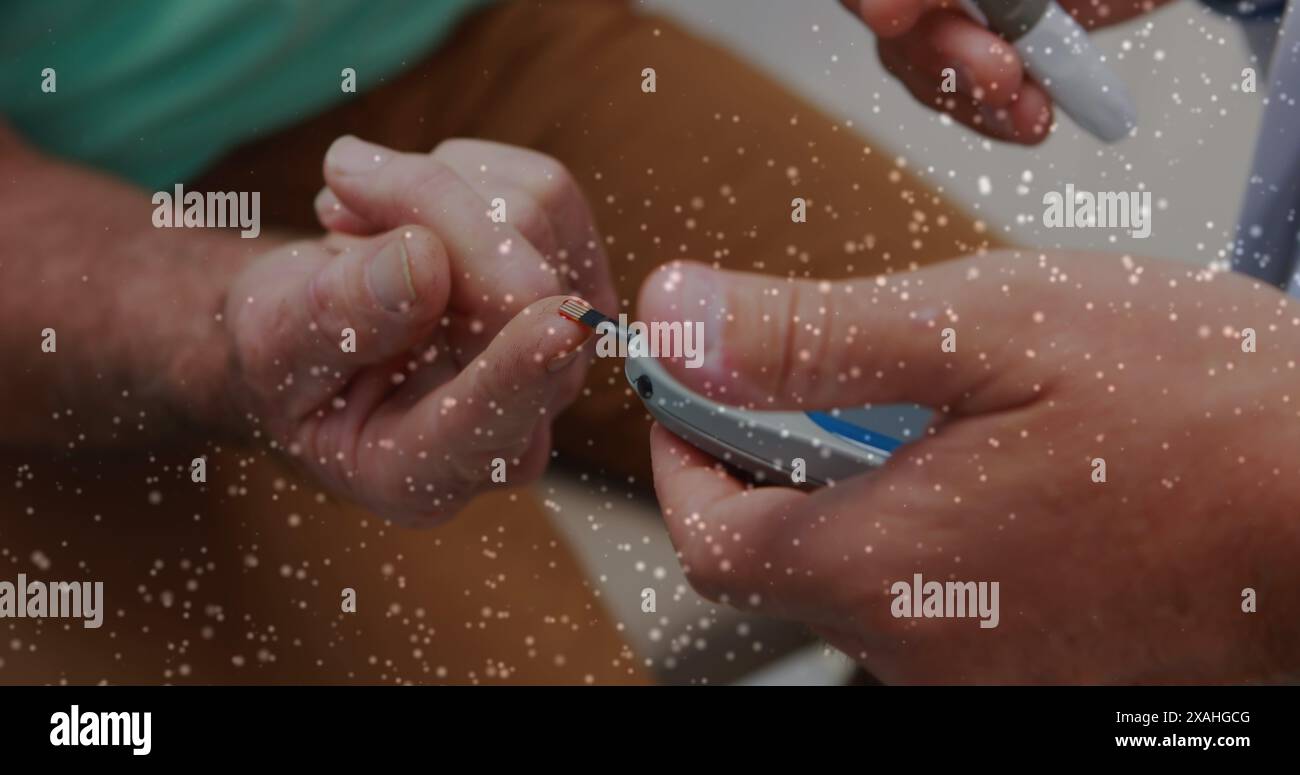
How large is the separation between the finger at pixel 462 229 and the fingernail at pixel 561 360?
3 centimetres

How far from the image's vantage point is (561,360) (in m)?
0.28

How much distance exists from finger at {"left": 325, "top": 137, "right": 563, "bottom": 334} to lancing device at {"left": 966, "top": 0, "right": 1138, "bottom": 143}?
0.15m

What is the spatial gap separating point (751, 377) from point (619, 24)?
0.20 meters

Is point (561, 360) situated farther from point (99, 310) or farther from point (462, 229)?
point (99, 310)

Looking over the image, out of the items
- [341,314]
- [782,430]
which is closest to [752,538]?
[782,430]

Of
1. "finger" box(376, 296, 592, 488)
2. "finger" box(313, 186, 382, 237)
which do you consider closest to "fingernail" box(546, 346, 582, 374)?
"finger" box(376, 296, 592, 488)

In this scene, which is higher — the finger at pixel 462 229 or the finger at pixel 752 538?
the finger at pixel 462 229

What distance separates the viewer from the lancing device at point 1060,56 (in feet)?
1.05

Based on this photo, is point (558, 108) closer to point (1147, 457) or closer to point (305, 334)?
point (305, 334)

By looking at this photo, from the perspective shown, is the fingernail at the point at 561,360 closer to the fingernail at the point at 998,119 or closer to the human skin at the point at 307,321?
the human skin at the point at 307,321

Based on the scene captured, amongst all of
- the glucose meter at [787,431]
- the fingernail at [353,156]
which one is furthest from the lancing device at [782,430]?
the fingernail at [353,156]

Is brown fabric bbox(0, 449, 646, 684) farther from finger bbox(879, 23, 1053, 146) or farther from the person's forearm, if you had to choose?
finger bbox(879, 23, 1053, 146)

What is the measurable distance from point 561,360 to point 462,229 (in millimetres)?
63
